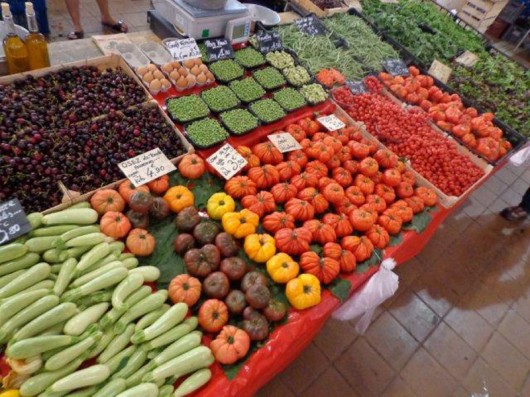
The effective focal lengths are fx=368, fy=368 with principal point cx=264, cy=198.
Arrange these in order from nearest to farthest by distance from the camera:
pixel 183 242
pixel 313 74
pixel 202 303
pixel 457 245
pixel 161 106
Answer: pixel 202 303
pixel 183 242
pixel 161 106
pixel 313 74
pixel 457 245

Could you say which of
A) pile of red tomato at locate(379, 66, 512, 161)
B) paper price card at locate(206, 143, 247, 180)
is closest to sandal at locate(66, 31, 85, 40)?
paper price card at locate(206, 143, 247, 180)

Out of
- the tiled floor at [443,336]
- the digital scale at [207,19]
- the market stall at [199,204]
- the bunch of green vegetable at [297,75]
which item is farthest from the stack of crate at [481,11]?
the digital scale at [207,19]

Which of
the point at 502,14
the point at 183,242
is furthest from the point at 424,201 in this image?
the point at 502,14

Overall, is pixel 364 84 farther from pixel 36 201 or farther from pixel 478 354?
pixel 36 201

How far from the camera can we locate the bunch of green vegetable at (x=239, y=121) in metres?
2.93

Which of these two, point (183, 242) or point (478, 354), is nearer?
point (183, 242)

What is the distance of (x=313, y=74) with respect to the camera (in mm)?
3795

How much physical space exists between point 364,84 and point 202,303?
3064 mm

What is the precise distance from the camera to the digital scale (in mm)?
3316

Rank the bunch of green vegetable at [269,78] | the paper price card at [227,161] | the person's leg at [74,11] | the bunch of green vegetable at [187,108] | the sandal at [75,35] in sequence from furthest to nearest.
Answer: the sandal at [75,35] < the person's leg at [74,11] < the bunch of green vegetable at [269,78] < the bunch of green vegetable at [187,108] < the paper price card at [227,161]

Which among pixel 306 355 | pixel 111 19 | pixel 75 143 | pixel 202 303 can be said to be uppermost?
pixel 75 143

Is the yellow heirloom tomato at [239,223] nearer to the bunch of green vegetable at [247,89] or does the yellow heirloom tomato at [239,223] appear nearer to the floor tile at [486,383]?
the bunch of green vegetable at [247,89]

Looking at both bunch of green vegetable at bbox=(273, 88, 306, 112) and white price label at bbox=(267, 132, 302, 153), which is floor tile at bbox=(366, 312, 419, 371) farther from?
bunch of green vegetable at bbox=(273, 88, 306, 112)

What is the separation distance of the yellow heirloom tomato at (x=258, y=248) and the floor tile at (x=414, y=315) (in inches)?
75.6
